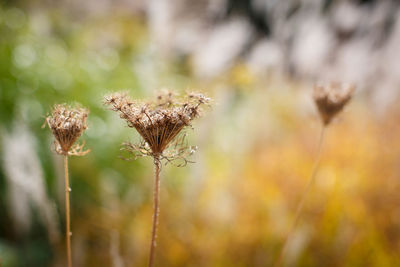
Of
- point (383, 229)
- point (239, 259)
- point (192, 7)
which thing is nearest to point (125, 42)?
point (192, 7)

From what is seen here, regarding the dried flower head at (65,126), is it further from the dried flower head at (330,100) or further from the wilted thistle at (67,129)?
the dried flower head at (330,100)

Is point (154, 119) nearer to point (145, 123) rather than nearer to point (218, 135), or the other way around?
point (145, 123)

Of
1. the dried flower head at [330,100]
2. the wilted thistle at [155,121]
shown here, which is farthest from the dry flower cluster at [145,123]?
the dried flower head at [330,100]

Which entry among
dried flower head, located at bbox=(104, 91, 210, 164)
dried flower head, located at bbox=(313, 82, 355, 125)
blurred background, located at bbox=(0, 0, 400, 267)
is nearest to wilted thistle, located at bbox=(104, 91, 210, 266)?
dried flower head, located at bbox=(104, 91, 210, 164)

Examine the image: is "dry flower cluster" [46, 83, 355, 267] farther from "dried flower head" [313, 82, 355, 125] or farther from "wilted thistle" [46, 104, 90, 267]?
"dried flower head" [313, 82, 355, 125]

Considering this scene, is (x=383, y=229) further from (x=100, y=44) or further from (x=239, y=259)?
(x=100, y=44)
